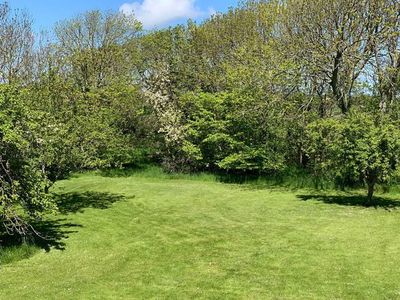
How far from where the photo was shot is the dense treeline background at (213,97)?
63.1ft

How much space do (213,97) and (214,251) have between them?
18.6m

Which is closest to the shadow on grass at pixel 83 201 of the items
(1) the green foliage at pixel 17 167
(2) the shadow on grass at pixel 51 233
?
(2) the shadow on grass at pixel 51 233

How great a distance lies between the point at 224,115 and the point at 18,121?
19.2 meters

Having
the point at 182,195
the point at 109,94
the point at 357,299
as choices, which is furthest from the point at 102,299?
the point at 109,94

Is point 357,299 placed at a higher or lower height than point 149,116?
lower

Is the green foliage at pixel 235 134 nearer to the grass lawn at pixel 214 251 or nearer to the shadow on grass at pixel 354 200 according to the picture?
the shadow on grass at pixel 354 200

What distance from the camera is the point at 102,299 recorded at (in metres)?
10.7

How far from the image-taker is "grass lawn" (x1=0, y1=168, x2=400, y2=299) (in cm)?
1143

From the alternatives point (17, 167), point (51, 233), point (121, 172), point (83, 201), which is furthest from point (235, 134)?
point (17, 167)

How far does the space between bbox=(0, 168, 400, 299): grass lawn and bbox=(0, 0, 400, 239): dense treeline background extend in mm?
1906

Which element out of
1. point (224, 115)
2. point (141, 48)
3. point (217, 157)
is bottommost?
point (217, 157)

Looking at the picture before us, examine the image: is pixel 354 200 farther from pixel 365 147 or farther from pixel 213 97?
pixel 213 97

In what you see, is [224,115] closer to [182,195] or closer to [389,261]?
[182,195]

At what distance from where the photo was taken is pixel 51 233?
1681 cm
